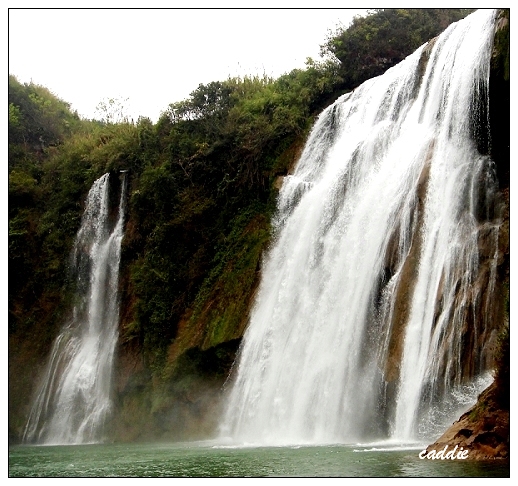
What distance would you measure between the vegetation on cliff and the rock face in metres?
8.74

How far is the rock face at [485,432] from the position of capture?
26.7ft

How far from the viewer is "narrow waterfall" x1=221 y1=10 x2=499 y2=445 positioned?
11.5 m

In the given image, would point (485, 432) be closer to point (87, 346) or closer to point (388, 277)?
point (388, 277)

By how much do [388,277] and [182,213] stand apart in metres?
9.30

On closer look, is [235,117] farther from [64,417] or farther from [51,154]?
[64,417]

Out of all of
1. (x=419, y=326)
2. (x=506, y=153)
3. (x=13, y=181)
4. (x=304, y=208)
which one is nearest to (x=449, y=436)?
(x=419, y=326)

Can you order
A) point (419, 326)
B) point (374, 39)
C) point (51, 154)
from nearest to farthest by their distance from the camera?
point (419, 326) → point (374, 39) → point (51, 154)

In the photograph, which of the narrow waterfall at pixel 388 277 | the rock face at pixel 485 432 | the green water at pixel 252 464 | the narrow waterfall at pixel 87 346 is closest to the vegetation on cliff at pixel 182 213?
the narrow waterfall at pixel 87 346

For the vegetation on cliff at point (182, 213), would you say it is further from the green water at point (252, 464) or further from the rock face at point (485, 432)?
the rock face at point (485, 432)

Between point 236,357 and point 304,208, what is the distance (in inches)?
171

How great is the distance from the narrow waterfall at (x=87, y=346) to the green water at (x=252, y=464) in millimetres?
5230

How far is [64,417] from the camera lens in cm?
1881

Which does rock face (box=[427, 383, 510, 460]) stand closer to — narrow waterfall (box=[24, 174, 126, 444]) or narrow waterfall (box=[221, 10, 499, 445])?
narrow waterfall (box=[221, 10, 499, 445])

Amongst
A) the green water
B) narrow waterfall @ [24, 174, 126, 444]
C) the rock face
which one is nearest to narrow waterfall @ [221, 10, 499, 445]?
the green water
